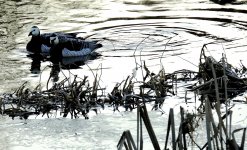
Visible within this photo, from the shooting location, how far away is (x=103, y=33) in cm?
1483

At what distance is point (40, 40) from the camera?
569 inches

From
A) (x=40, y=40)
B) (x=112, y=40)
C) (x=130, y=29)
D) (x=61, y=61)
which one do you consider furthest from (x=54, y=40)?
(x=130, y=29)

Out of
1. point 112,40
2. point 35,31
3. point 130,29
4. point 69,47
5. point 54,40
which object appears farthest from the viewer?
point 130,29

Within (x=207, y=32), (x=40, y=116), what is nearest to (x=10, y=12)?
(x=207, y=32)

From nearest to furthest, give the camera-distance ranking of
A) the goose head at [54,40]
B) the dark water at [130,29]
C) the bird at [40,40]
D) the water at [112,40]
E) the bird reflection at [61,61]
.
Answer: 1. the water at [112,40]
2. the dark water at [130,29]
3. the bird reflection at [61,61]
4. the goose head at [54,40]
5. the bird at [40,40]

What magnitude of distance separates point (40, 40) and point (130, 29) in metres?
1.85

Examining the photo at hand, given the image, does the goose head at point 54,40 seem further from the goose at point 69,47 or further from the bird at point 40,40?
the bird at point 40,40

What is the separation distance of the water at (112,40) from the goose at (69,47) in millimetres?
327

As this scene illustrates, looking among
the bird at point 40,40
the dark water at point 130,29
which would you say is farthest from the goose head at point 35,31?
the dark water at point 130,29

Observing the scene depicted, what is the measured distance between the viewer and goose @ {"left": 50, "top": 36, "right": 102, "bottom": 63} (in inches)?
545

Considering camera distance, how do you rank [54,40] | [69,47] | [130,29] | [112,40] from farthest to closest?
[130,29]
[69,47]
[112,40]
[54,40]

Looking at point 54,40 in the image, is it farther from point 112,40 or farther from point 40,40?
point 112,40

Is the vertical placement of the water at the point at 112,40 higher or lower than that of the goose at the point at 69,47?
higher

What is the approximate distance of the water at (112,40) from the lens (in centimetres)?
788
